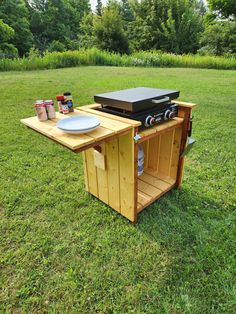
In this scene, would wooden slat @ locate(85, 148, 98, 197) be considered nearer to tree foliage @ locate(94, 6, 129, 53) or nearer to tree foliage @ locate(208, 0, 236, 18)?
tree foliage @ locate(208, 0, 236, 18)

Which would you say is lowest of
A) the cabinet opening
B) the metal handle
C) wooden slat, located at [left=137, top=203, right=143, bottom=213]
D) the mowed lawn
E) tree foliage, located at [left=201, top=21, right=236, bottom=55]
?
the mowed lawn

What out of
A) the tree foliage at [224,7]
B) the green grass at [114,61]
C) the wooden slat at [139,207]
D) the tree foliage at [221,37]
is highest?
the tree foliage at [224,7]

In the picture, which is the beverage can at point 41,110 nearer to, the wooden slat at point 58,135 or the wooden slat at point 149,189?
the wooden slat at point 58,135

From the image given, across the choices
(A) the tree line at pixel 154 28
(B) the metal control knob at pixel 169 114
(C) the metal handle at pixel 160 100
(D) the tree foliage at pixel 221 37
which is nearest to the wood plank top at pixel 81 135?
(C) the metal handle at pixel 160 100

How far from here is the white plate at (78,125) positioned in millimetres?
1036

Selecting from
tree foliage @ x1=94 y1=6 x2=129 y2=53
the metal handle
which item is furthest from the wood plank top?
tree foliage @ x1=94 y1=6 x2=129 y2=53

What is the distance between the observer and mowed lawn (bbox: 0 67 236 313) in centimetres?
108

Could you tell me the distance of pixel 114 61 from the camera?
981 centimetres

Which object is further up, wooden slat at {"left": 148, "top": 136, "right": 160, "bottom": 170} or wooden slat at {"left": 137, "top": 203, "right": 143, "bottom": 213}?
wooden slat at {"left": 148, "top": 136, "right": 160, "bottom": 170}

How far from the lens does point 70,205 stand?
1689mm

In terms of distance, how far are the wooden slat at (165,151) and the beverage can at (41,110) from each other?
37.4 inches

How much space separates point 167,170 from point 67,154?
3.89 ft

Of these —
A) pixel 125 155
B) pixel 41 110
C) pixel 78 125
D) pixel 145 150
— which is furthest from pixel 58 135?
pixel 145 150

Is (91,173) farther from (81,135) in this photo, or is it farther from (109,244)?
(81,135)
